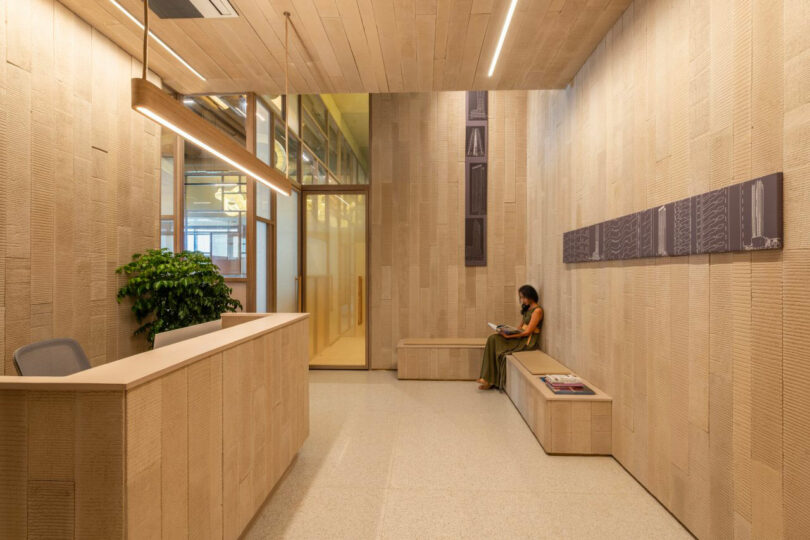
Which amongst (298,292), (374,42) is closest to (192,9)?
(374,42)

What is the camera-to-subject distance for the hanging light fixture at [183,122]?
1673 mm

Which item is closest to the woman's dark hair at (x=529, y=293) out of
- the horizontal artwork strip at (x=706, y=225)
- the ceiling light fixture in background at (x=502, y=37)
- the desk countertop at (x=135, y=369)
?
the horizontal artwork strip at (x=706, y=225)

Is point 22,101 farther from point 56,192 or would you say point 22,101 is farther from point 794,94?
point 794,94

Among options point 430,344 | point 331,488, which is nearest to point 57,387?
point 331,488

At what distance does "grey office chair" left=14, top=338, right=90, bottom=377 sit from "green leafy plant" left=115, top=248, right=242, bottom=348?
3.58 ft

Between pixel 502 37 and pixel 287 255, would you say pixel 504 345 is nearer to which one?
pixel 287 255

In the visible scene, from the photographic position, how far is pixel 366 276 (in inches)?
224

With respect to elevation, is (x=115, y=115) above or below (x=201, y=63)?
below

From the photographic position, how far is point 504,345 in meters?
4.77

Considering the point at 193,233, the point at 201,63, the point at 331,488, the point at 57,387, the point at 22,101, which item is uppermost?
the point at 201,63

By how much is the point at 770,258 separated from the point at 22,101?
4.17 meters

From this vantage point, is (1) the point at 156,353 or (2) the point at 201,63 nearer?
(1) the point at 156,353

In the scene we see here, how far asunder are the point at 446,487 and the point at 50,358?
238 cm

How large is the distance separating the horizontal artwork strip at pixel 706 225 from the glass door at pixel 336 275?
3513mm
